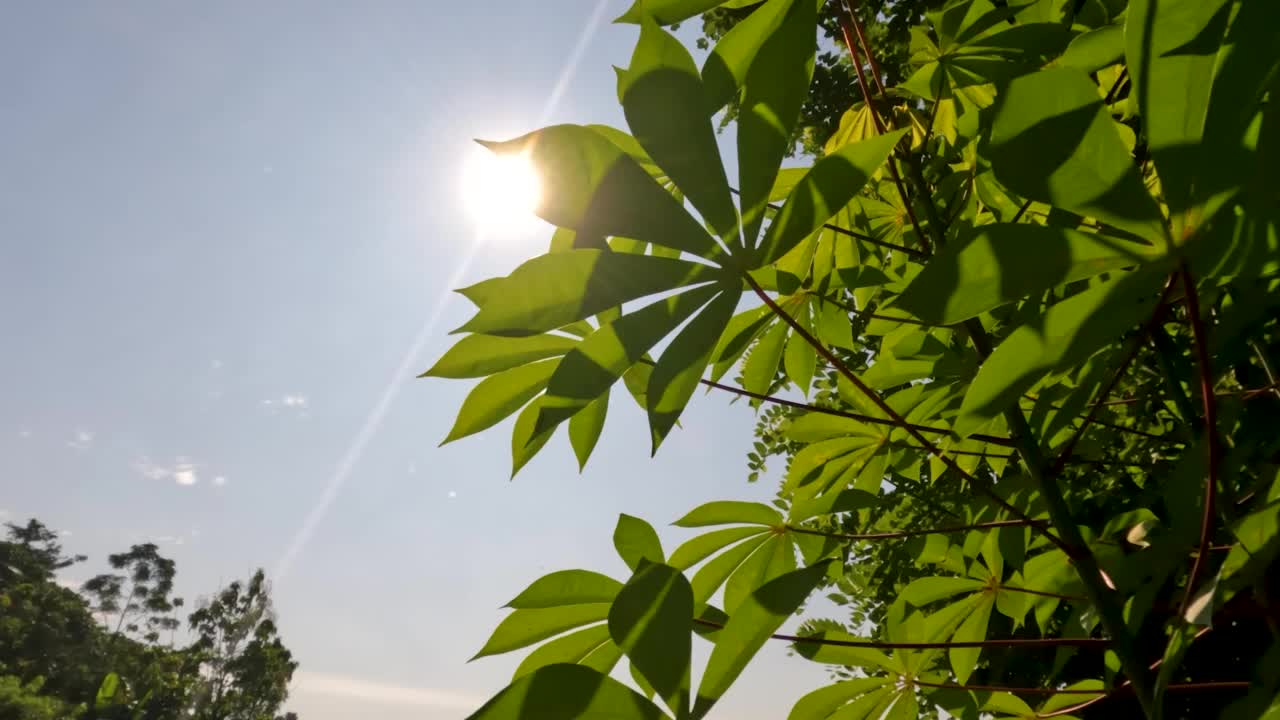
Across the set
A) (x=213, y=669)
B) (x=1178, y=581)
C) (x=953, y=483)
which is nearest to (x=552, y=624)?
(x=1178, y=581)

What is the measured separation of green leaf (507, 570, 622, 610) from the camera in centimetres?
87

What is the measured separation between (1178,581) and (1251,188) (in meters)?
0.87

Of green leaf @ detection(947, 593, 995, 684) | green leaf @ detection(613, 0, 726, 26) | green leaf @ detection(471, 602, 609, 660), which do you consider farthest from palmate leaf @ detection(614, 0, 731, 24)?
green leaf @ detection(947, 593, 995, 684)

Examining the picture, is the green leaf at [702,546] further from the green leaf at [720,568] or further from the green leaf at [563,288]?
the green leaf at [563,288]

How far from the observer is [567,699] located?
0.60 m

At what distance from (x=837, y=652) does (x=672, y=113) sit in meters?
0.83

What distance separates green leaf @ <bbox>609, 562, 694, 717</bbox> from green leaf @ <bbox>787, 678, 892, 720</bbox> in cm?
48

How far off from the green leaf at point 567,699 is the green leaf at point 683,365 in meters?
0.21

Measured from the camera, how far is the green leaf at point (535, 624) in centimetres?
89

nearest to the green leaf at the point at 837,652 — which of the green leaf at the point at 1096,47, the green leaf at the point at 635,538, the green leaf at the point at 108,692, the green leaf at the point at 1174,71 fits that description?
the green leaf at the point at 635,538

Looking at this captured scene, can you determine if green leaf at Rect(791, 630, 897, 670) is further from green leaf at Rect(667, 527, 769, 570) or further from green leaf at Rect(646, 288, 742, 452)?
green leaf at Rect(646, 288, 742, 452)

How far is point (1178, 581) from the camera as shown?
1.10m

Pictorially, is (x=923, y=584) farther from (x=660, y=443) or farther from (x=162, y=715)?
(x=162, y=715)

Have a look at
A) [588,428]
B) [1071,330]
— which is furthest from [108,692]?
[1071,330]
